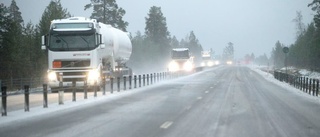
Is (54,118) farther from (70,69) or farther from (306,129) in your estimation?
(70,69)

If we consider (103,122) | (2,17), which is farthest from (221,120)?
(2,17)

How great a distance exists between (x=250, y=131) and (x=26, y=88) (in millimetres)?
8251

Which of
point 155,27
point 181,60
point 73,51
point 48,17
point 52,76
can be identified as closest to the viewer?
point 52,76

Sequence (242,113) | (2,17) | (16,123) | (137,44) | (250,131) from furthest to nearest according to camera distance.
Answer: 1. (137,44)
2. (2,17)
3. (242,113)
4. (16,123)
5. (250,131)

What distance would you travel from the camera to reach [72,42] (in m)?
24.7

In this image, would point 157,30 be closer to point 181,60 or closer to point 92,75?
point 181,60

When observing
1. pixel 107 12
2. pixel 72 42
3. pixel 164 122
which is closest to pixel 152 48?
pixel 107 12

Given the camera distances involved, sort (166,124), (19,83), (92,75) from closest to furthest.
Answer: (166,124)
(92,75)
(19,83)

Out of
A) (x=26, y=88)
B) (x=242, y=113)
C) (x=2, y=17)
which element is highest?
(x=2, y=17)

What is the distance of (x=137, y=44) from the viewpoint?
102 metres

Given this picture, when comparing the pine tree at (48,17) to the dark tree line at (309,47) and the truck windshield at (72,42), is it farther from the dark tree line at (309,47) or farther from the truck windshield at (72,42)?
the dark tree line at (309,47)

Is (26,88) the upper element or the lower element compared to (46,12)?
lower

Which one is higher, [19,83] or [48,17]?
[48,17]

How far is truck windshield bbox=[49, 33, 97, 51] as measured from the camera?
80.3 ft
